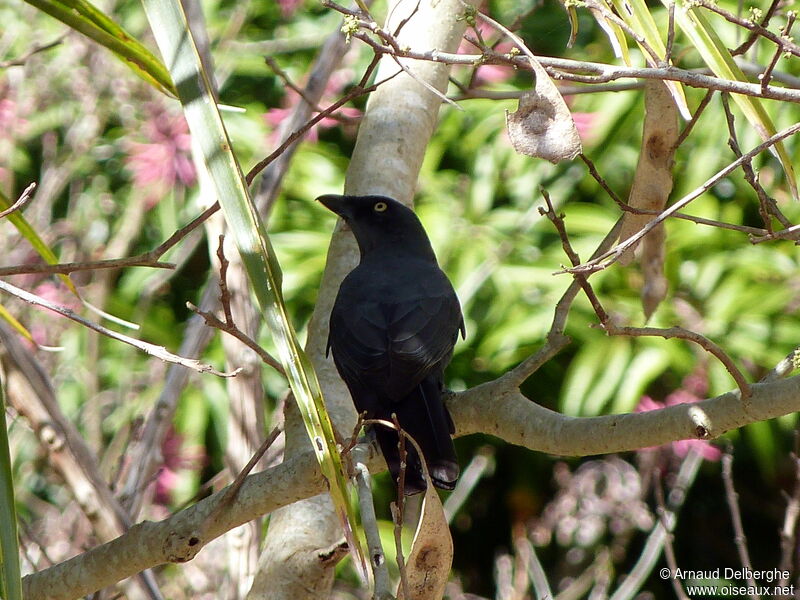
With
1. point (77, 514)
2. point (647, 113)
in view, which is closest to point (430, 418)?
point (647, 113)

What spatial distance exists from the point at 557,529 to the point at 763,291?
6.49ft

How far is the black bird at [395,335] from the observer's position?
9.11ft

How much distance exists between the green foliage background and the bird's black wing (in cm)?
134

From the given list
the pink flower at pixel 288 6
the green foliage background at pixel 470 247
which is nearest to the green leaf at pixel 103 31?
the green foliage background at pixel 470 247

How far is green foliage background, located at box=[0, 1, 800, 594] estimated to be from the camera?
4.76m

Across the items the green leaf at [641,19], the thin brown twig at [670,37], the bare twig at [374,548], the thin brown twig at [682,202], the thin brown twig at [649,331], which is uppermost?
the green leaf at [641,19]

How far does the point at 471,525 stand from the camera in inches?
252

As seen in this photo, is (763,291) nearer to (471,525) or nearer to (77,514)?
(471,525)

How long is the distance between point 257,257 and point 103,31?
1063 mm

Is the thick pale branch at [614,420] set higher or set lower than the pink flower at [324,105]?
lower

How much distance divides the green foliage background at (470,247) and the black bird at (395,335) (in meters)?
1.20

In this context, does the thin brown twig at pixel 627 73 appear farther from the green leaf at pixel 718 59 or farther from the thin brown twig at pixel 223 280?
the thin brown twig at pixel 223 280

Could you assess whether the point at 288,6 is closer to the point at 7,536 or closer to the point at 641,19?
the point at 641,19

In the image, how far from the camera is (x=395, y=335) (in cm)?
317
